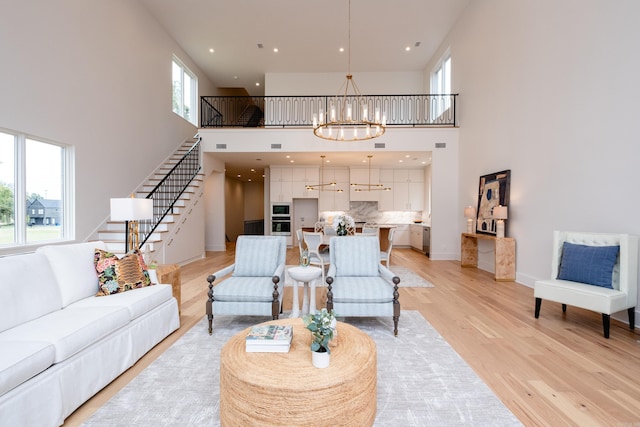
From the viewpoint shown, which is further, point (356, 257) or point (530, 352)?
point (356, 257)

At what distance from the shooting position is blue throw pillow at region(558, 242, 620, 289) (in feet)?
10.3

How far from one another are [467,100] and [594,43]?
3521 millimetres

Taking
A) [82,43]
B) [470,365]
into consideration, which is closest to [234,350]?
[470,365]

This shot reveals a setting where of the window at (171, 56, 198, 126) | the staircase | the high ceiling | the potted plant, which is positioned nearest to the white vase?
the potted plant

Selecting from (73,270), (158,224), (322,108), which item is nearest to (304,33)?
(322,108)

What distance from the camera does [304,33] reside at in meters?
7.98

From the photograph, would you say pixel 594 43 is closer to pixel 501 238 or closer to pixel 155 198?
pixel 501 238

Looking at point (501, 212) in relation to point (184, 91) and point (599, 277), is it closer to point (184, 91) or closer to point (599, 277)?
point (599, 277)

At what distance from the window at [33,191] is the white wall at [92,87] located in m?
0.17

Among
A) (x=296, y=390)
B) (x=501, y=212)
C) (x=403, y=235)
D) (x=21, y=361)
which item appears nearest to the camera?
(x=296, y=390)

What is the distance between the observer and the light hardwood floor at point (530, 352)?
1.92 metres

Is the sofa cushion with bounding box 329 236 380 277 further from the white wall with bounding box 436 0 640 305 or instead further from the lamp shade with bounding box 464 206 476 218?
the lamp shade with bounding box 464 206 476 218

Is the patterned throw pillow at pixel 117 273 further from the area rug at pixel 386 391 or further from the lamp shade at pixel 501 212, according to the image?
the lamp shade at pixel 501 212

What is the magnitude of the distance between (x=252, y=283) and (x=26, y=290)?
70.3 inches
